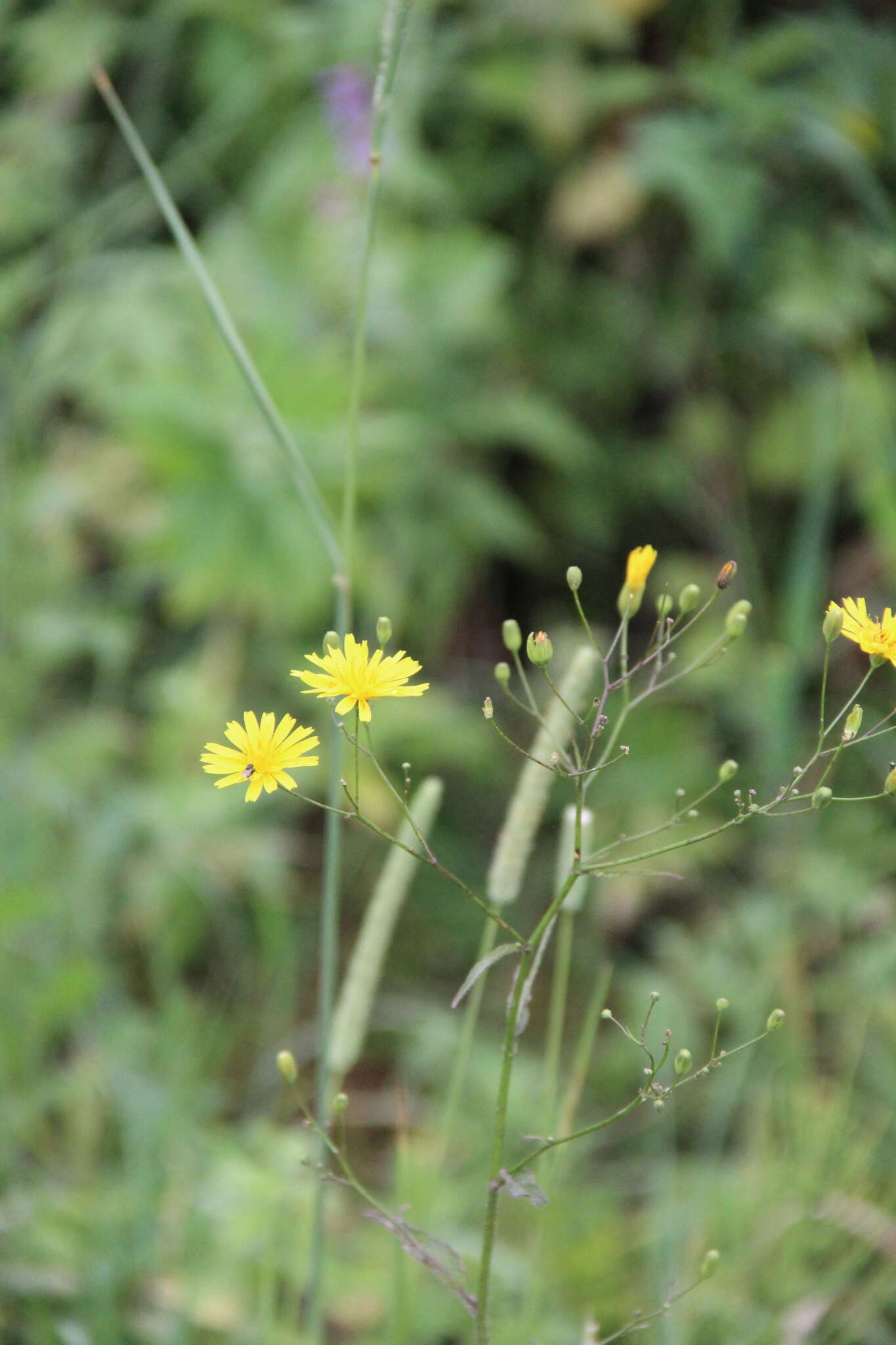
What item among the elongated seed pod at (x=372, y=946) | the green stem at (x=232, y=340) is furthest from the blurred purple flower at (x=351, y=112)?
the elongated seed pod at (x=372, y=946)

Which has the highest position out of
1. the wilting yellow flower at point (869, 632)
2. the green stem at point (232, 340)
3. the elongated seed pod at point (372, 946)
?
the green stem at point (232, 340)

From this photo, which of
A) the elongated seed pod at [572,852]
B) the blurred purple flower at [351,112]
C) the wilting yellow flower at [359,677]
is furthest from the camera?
the blurred purple flower at [351,112]

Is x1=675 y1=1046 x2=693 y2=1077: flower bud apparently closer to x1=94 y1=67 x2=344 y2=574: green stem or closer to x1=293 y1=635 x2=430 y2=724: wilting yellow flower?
x1=293 y1=635 x2=430 y2=724: wilting yellow flower

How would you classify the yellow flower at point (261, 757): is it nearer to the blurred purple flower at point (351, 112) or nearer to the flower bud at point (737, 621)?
the flower bud at point (737, 621)

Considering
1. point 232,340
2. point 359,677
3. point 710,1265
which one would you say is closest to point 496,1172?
point 710,1265

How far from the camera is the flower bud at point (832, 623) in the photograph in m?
0.41

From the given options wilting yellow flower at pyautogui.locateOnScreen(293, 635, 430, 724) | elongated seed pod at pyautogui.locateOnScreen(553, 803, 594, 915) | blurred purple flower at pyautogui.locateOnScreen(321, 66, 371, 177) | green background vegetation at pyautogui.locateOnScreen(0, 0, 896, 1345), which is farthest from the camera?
blurred purple flower at pyautogui.locateOnScreen(321, 66, 371, 177)

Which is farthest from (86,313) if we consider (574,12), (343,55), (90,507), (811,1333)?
(811,1333)

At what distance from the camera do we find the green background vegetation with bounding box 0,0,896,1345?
3.13 ft

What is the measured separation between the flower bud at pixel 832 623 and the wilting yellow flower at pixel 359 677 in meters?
0.15

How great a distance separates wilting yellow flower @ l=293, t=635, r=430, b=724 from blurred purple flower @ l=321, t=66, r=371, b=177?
4.19 feet

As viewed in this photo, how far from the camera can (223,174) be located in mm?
1875

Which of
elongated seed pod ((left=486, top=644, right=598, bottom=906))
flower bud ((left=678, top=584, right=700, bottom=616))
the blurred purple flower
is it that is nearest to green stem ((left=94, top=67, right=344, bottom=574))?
elongated seed pod ((left=486, top=644, right=598, bottom=906))

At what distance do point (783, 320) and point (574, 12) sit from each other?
531 millimetres
